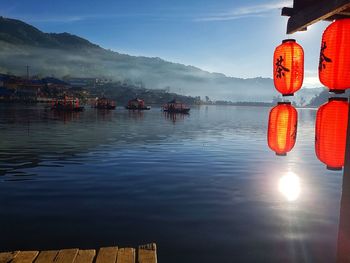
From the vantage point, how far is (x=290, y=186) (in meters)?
15.6

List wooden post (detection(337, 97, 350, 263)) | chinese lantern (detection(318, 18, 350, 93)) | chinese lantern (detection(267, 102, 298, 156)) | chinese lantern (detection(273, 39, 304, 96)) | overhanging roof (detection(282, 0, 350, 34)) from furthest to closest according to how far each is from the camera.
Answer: chinese lantern (detection(267, 102, 298, 156)) → chinese lantern (detection(273, 39, 304, 96)) → chinese lantern (detection(318, 18, 350, 93)) → overhanging roof (detection(282, 0, 350, 34)) → wooden post (detection(337, 97, 350, 263))

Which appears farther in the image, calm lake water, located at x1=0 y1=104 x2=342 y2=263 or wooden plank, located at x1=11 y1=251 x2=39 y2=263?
calm lake water, located at x1=0 y1=104 x2=342 y2=263

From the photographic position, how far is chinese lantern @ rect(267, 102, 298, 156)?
8.55m

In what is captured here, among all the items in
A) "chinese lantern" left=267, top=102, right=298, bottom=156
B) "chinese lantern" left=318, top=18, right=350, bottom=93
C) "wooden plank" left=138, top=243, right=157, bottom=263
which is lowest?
"wooden plank" left=138, top=243, right=157, bottom=263

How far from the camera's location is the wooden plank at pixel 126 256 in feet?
16.9

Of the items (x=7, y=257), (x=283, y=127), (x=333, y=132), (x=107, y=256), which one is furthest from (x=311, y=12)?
(x=7, y=257)

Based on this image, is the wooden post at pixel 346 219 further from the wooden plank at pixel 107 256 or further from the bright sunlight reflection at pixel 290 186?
the bright sunlight reflection at pixel 290 186

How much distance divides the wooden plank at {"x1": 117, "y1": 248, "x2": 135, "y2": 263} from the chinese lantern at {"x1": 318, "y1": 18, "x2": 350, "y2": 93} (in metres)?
5.20

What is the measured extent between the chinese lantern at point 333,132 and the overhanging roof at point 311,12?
5.61ft

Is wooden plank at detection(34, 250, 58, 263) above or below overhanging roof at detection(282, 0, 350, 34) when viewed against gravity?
below

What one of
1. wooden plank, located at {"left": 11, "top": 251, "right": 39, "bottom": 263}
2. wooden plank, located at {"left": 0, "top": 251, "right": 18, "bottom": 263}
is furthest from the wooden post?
wooden plank, located at {"left": 0, "top": 251, "right": 18, "bottom": 263}

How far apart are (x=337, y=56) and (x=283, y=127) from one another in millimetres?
2960

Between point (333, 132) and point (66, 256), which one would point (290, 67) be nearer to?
point (333, 132)

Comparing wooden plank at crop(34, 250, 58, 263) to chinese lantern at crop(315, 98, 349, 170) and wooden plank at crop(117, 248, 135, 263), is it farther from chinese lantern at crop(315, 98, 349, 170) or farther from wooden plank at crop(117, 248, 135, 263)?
chinese lantern at crop(315, 98, 349, 170)
